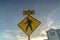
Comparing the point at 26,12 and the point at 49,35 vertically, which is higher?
the point at 49,35

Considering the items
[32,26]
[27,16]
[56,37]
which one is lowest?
[32,26]

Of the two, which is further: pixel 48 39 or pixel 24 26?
pixel 48 39

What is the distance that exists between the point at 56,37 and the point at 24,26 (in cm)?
2804

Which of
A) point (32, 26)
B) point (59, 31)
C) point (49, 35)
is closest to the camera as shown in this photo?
point (32, 26)

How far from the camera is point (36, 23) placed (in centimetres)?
472

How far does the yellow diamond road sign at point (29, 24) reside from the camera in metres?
4.61

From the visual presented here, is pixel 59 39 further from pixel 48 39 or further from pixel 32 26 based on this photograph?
pixel 32 26

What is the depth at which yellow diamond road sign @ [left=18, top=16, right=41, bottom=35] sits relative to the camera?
4.61 meters

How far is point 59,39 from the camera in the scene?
32594mm

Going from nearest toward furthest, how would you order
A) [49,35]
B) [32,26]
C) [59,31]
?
[32,26], [49,35], [59,31]

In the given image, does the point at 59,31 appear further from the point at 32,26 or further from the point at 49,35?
the point at 32,26

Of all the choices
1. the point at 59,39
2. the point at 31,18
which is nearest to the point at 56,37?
the point at 59,39

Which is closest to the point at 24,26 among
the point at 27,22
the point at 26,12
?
the point at 27,22

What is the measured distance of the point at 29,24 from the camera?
4680 millimetres
